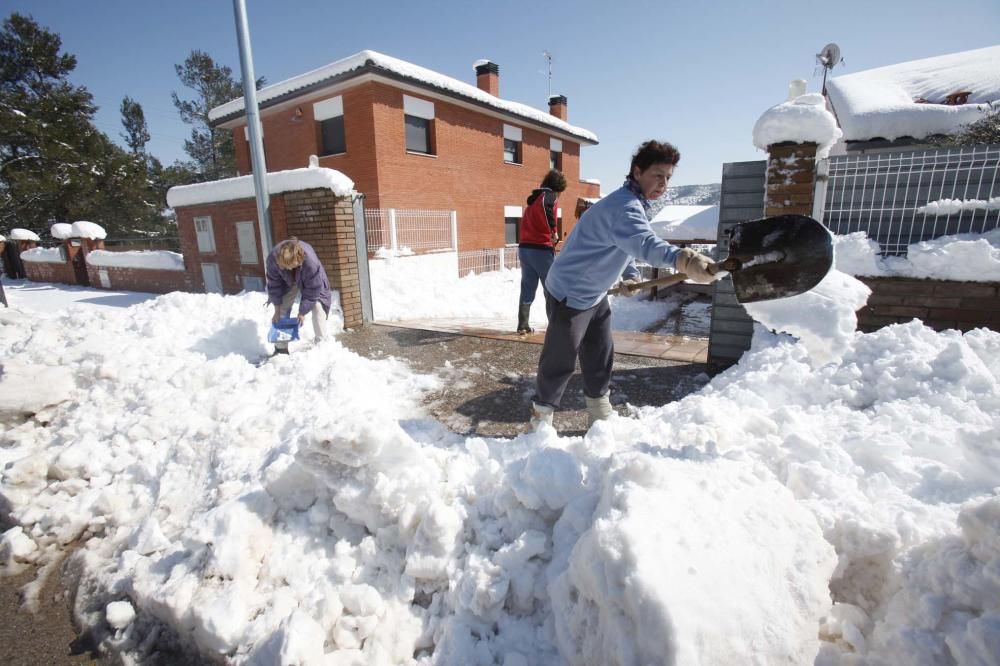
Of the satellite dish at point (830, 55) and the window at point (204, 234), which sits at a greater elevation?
the satellite dish at point (830, 55)

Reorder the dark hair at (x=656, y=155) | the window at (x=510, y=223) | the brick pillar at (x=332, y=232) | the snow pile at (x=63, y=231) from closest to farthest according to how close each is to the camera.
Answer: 1. the dark hair at (x=656, y=155)
2. the brick pillar at (x=332, y=232)
3. the snow pile at (x=63, y=231)
4. the window at (x=510, y=223)

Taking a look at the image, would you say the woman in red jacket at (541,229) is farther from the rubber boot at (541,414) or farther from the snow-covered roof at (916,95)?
the snow-covered roof at (916,95)

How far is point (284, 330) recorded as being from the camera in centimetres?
468

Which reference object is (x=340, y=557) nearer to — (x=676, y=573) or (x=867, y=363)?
(x=676, y=573)

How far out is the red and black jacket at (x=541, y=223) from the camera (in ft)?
16.2

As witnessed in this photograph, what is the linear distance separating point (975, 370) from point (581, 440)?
246cm

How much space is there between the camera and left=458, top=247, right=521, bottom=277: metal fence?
1327 cm

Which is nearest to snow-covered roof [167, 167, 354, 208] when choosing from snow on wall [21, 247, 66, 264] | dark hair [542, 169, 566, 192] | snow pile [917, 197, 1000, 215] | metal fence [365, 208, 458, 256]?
dark hair [542, 169, 566, 192]

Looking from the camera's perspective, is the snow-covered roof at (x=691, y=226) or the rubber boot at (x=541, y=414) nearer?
the rubber boot at (x=541, y=414)

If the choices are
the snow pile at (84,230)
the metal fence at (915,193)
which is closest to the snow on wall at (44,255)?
the snow pile at (84,230)

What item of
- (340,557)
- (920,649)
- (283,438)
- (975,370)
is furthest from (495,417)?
(975,370)

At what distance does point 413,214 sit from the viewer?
1191 centimetres

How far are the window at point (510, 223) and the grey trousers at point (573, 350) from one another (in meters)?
15.7

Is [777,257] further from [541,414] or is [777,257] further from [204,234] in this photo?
[204,234]
